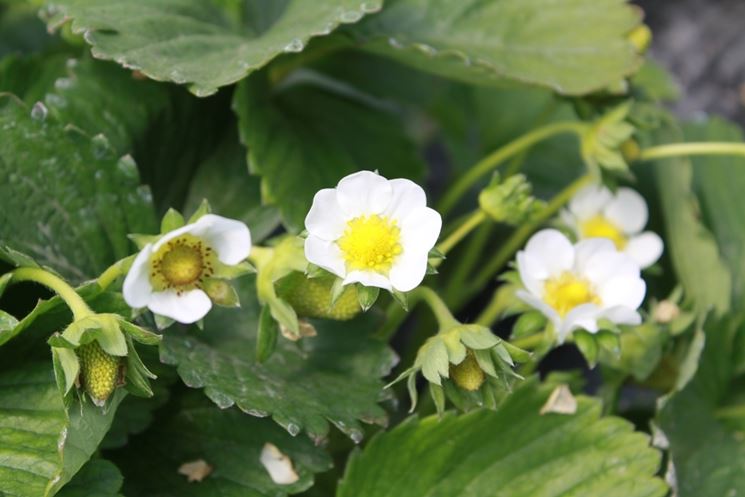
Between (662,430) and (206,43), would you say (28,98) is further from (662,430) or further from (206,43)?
(662,430)

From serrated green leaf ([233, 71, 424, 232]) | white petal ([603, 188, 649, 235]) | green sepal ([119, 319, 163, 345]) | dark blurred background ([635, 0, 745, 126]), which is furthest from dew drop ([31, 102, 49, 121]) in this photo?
dark blurred background ([635, 0, 745, 126])

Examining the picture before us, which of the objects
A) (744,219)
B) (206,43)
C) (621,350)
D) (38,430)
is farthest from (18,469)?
(744,219)

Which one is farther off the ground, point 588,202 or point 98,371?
point 98,371

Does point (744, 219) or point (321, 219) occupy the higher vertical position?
point (321, 219)

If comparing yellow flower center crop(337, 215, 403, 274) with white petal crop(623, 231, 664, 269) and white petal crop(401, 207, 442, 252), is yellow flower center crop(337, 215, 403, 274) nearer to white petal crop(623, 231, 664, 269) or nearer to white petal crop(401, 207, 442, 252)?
white petal crop(401, 207, 442, 252)

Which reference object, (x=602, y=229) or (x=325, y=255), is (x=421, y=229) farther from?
(x=602, y=229)

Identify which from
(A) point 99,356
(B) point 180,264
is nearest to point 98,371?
(A) point 99,356

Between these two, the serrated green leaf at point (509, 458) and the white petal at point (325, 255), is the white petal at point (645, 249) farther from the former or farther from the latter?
the white petal at point (325, 255)
